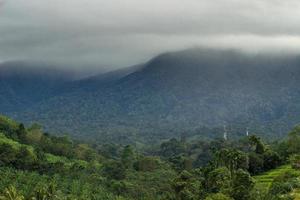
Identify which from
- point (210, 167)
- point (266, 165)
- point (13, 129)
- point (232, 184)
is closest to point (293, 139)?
point (266, 165)

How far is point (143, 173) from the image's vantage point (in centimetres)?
13312

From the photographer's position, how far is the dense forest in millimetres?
76769

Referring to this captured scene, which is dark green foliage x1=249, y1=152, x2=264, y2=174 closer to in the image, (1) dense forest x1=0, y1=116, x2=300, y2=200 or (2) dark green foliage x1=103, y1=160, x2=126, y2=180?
(1) dense forest x1=0, y1=116, x2=300, y2=200

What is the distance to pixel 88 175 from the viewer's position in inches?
4934

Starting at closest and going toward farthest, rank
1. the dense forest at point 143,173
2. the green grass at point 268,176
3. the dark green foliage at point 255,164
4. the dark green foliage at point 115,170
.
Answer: the dense forest at point 143,173
the green grass at point 268,176
the dark green foliage at point 255,164
the dark green foliage at point 115,170

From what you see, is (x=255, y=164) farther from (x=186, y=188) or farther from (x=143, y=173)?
(x=143, y=173)

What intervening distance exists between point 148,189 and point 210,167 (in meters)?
26.0

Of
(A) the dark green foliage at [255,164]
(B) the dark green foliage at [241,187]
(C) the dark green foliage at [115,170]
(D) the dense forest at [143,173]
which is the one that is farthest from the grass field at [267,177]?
(C) the dark green foliage at [115,170]

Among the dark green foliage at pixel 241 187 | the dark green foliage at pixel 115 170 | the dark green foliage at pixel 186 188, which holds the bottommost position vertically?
the dark green foliage at pixel 115 170

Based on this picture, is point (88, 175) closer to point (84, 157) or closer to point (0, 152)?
point (0, 152)

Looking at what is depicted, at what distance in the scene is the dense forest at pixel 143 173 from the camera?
252ft

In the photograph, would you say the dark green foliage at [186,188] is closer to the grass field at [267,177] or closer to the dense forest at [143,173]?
the dense forest at [143,173]

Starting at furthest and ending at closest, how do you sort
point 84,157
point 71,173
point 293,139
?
1. point 84,157
2. point 71,173
3. point 293,139

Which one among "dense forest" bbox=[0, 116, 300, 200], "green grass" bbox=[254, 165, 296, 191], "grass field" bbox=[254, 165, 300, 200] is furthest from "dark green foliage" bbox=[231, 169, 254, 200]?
"green grass" bbox=[254, 165, 296, 191]
